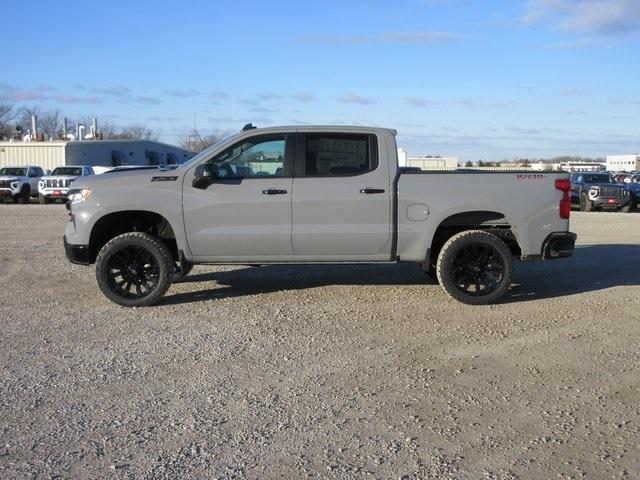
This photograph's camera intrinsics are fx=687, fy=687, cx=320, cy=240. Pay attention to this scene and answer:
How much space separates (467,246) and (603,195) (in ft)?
68.8

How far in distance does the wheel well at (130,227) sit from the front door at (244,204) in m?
0.45

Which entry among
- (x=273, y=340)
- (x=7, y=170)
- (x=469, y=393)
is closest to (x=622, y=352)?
(x=469, y=393)

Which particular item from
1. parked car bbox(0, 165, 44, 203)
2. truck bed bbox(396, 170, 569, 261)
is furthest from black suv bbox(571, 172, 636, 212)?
parked car bbox(0, 165, 44, 203)

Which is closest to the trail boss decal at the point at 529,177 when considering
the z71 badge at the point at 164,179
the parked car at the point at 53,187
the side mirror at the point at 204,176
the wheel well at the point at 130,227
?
the side mirror at the point at 204,176

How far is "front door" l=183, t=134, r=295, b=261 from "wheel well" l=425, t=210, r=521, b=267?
1.79 m

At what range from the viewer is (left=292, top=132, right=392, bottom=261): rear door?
7590 mm

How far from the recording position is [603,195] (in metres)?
26.5

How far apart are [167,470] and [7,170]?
30.5 metres

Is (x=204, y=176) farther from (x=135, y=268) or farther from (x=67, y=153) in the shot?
(x=67, y=153)

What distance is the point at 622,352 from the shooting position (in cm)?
602

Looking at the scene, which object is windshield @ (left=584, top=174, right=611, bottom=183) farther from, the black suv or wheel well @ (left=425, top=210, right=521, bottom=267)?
wheel well @ (left=425, top=210, right=521, bottom=267)

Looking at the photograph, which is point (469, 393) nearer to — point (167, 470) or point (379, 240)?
point (167, 470)

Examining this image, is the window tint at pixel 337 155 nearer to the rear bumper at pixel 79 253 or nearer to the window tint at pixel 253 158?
the window tint at pixel 253 158

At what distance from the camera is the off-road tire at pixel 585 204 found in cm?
2673
